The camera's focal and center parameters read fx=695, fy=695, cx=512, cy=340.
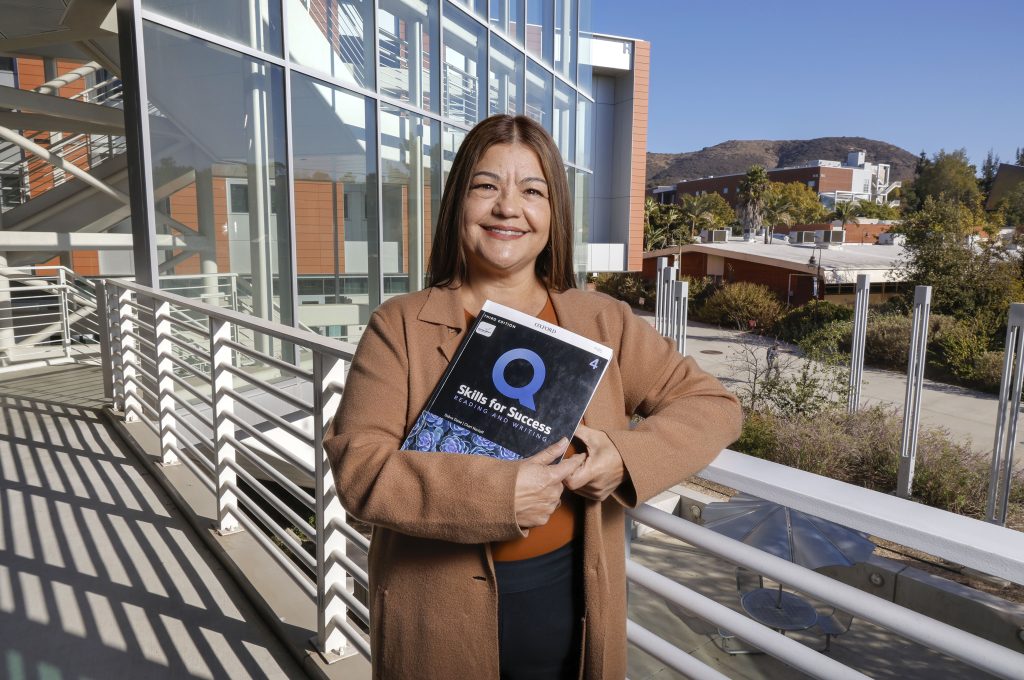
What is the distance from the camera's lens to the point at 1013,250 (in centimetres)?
2098

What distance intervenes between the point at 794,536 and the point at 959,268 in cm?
1931

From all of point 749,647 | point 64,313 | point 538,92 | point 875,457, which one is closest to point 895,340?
point 875,457

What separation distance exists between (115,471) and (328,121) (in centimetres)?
364

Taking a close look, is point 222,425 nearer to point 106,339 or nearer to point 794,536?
point 106,339

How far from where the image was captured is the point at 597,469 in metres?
1.04

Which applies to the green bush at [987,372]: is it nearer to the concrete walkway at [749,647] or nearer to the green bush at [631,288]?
the concrete walkway at [749,647]

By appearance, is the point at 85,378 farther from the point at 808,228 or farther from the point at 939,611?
the point at 808,228

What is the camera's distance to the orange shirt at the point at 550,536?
1124 mm

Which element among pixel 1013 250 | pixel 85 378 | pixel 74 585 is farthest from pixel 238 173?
pixel 1013 250

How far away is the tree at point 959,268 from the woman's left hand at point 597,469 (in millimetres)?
21610

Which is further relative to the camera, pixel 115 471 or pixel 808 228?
pixel 808 228

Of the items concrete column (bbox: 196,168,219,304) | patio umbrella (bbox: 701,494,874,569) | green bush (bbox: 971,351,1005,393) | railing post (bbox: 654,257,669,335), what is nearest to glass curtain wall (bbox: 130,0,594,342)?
concrete column (bbox: 196,168,219,304)

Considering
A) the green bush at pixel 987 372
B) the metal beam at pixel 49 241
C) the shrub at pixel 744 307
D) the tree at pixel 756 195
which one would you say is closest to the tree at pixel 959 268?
the green bush at pixel 987 372

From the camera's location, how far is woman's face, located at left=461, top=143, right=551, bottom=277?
1205 mm
